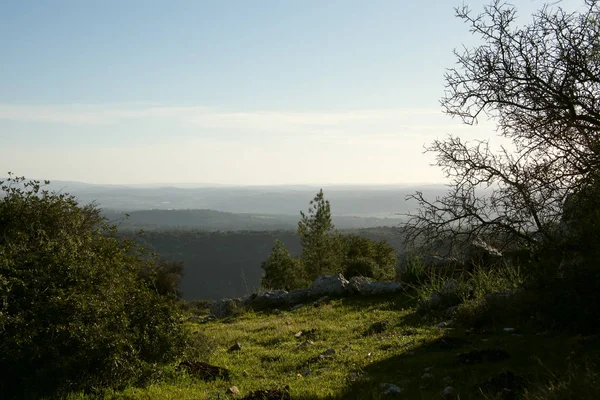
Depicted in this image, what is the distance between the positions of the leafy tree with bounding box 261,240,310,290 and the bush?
2201 cm

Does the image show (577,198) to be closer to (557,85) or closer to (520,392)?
(557,85)

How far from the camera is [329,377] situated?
6973 millimetres

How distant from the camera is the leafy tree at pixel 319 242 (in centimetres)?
3544

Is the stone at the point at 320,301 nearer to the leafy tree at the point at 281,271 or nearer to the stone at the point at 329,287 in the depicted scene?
the stone at the point at 329,287

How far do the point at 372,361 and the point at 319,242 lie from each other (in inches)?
1121

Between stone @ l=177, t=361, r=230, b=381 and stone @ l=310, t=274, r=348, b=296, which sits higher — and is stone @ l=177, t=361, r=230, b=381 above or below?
above

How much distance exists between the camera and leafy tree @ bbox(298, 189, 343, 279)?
35438mm

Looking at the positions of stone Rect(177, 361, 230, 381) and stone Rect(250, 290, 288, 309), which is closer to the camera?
stone Rect(177, 361, 230, 381)

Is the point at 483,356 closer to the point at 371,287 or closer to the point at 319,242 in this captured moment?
the point at 371,287

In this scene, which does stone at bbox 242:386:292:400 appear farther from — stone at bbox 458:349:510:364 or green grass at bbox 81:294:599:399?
stone at bbox 458:349:510:364

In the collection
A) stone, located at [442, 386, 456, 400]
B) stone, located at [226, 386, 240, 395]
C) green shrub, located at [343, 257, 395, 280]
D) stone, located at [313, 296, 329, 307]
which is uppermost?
stone, located at [442, 386, 456, 400]

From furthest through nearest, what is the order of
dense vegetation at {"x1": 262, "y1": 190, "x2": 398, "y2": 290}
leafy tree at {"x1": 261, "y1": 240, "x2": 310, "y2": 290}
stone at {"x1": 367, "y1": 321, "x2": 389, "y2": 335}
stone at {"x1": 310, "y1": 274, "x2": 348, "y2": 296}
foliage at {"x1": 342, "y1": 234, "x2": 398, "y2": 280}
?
dense vegetation at {"x1": 262, "y1": 190, "x2": 398, "y2": 290} < leafy tree at {"x1": 261, "y1": 240, "x2": 310, "y2": 290} < foliage at {"x1": 342, "y1": 234, "x2": 398, "y2": 280} < stone at {"x1": 310, "y1": 274, "x2": 348, "y2": 296} < stone at {"x1": 367, "y1": 321, "x2": 389, "y2": 335}

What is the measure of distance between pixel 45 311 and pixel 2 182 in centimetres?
451

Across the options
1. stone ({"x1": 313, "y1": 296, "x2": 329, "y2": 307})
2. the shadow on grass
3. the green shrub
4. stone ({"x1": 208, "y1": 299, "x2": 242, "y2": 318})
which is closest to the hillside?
the green shrub
